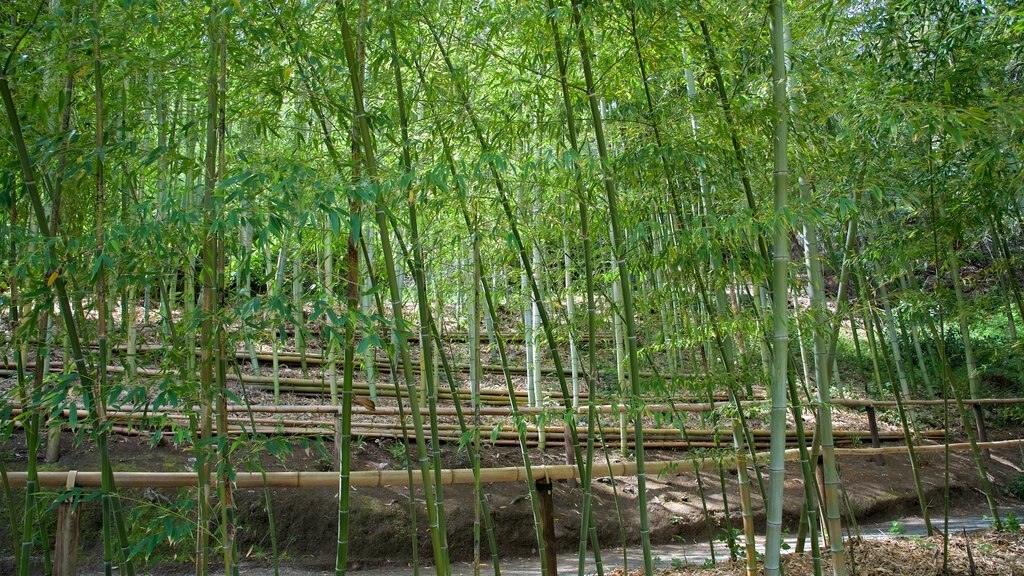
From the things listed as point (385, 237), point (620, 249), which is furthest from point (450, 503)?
point (385, 237)

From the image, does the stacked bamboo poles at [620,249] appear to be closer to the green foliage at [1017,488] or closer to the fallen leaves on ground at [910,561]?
the fallen leaves on ground at [910,561]

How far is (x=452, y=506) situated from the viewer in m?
5.57

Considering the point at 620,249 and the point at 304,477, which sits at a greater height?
the point at 620,249

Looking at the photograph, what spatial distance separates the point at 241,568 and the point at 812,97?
4.20m

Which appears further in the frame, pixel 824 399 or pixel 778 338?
pixel 824 399

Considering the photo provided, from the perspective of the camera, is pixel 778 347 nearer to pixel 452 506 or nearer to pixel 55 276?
pixel 55 276

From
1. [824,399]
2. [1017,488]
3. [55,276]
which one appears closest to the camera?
[55,276]

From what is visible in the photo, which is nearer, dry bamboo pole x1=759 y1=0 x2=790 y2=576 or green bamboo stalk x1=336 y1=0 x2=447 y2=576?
green bamboo stalk x1=336 y1=0 x2=447 y2=576

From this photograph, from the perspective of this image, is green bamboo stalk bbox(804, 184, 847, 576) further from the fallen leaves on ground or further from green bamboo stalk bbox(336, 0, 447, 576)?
green bamboo stalk bbox(336, 0, 447, 576)

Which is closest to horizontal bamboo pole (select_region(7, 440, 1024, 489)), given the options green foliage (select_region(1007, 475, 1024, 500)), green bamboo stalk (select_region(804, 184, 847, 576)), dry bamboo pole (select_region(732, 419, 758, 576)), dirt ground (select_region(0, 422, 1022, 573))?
dry bamboo pole (select_region(732, 419, 758, 576))

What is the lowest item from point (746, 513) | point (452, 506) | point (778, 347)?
point (452, 506)

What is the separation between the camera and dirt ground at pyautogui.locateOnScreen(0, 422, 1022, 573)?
196 inches

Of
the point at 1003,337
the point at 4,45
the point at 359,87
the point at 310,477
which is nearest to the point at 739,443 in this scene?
the point at 310,477

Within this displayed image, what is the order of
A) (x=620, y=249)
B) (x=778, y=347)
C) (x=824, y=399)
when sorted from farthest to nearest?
(x=824, y=399), (x=620, y=249), (x=778, y=347)
